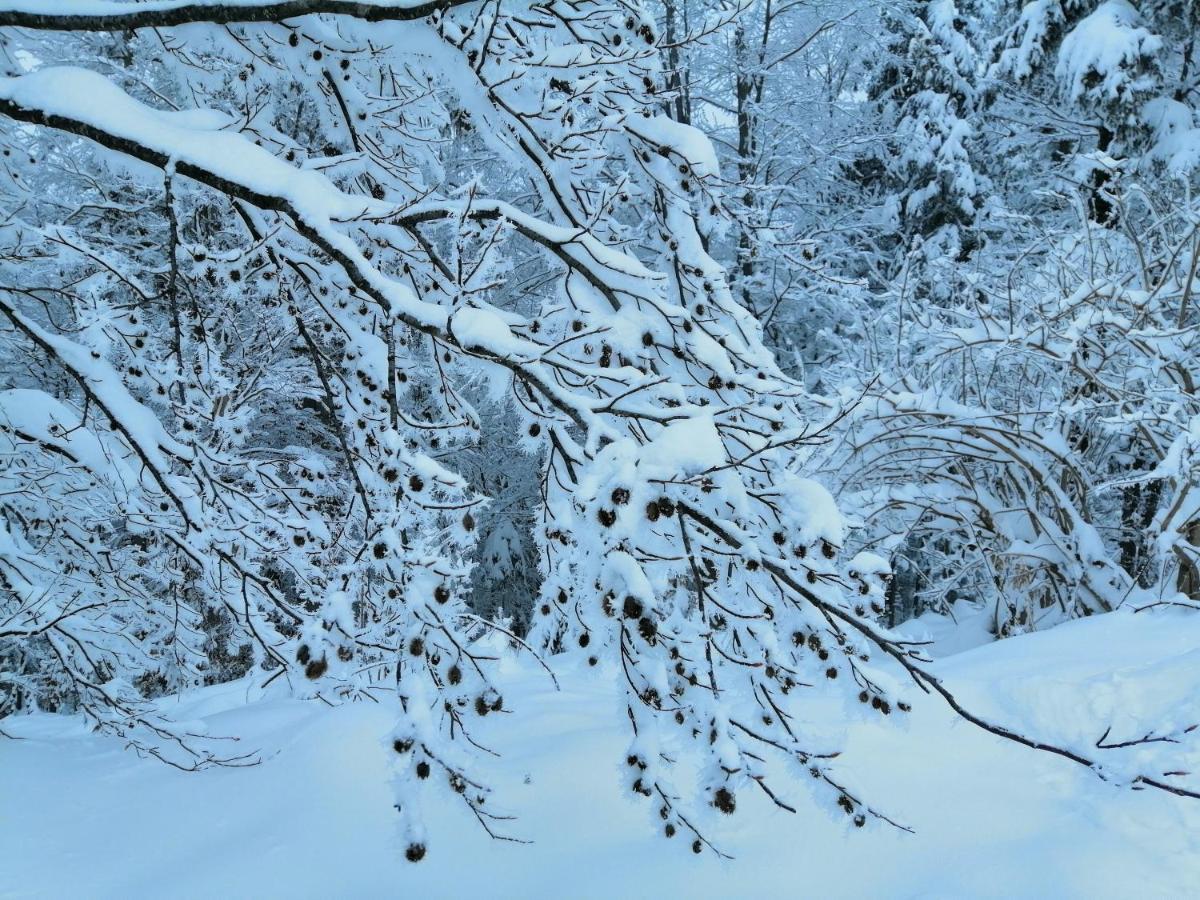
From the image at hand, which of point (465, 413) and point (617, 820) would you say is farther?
point (465, 413)

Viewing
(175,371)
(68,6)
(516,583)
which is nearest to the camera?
(68,6)

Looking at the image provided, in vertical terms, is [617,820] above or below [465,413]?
below

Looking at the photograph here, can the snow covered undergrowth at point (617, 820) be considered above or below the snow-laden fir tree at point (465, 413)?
below

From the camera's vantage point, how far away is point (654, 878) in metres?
2.59

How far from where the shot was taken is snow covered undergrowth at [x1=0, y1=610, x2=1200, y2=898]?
8.26 ft

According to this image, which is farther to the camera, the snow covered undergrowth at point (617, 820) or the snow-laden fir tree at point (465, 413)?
the snow covered undergrowth at point (617, 820)

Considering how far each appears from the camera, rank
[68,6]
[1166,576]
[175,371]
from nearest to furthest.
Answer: [68,6] → [175,371] → [1166,576]

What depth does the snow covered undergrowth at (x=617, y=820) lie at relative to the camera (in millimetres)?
2518

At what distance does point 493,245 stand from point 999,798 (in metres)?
2.37

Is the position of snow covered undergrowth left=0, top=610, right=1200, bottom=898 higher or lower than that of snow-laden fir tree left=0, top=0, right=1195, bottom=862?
lower

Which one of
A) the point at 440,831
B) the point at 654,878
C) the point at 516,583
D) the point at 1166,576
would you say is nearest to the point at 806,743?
the point at 654,878

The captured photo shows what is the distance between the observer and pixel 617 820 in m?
2.92

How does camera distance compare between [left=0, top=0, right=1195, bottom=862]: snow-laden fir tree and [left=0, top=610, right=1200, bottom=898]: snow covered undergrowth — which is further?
[left=0, top=610, right=1200, bottom=898]: snow covered undergrowth

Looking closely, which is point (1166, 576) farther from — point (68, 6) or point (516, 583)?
point (516, 583)
